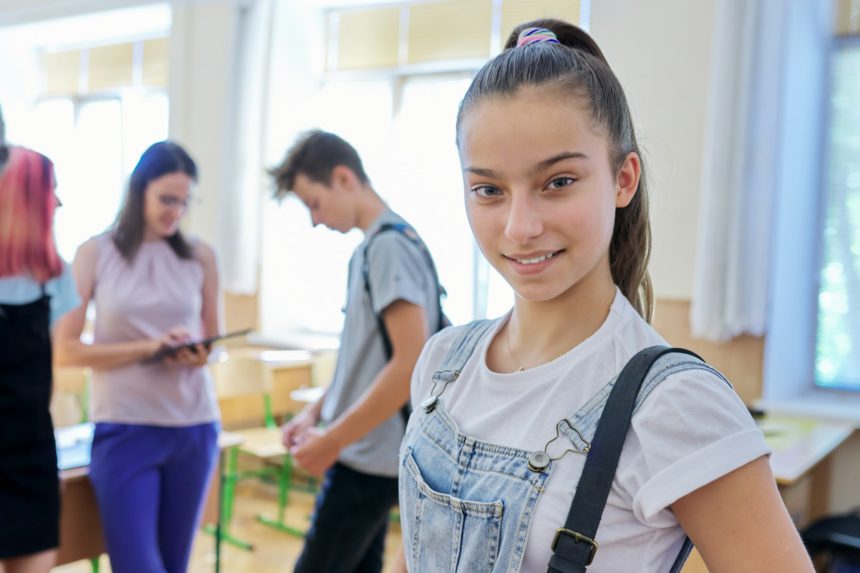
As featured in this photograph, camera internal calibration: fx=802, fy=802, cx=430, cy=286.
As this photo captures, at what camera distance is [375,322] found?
6.04 feet

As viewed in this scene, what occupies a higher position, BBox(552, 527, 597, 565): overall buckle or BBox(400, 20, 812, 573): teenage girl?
BBox(400, 20, 812, 573): teenage girl

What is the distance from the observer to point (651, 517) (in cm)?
72

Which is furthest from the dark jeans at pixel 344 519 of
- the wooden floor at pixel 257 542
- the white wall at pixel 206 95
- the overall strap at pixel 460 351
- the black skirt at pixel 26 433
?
the white wall at pixel 206 95

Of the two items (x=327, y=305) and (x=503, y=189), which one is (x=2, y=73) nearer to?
(x=327, y=305)

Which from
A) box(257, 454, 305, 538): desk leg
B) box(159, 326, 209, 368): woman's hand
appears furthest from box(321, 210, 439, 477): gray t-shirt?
box(257, 454, 305, 538): desk leg

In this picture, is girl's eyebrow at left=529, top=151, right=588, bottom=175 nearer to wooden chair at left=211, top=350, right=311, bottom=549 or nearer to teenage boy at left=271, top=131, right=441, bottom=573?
teenage boy at left=271, top=131, right=441, bottom=573

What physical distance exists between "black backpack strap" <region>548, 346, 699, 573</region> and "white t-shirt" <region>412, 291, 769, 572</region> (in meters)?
0.01

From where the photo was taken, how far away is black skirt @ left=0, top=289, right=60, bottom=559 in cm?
180

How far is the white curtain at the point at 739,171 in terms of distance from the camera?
3355mm

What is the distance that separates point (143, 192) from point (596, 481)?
6.23 feet

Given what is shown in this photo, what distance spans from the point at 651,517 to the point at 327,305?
5026 millimetres

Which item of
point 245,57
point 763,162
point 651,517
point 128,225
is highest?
point 245,57

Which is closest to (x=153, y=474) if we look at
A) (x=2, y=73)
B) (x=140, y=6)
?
(x=140, y=6)

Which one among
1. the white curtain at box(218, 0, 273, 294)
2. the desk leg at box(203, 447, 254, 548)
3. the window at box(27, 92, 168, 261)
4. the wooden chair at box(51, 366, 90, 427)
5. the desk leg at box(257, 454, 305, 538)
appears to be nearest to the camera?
the wooden chair at box(51, 366, 90, 427)
